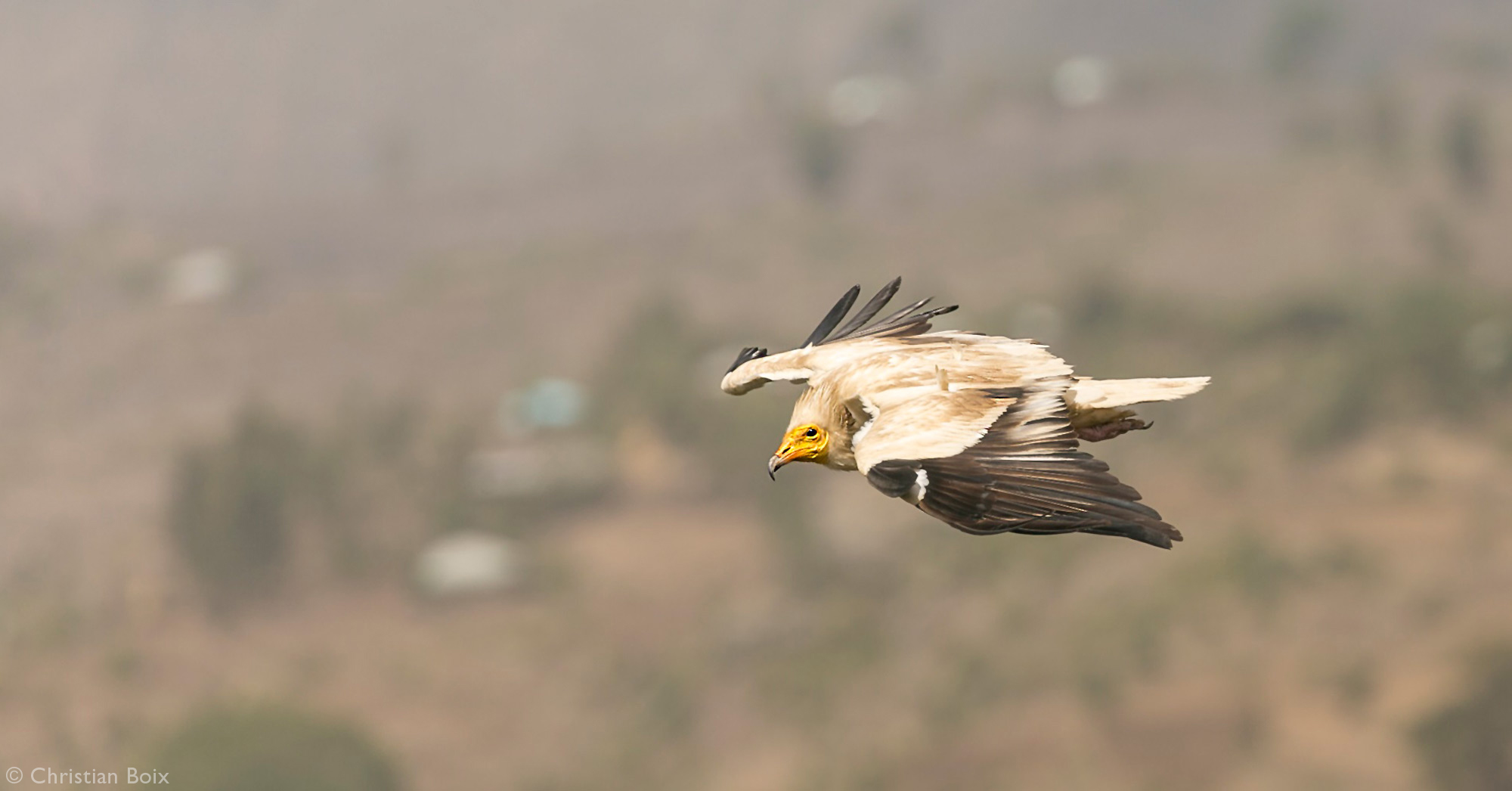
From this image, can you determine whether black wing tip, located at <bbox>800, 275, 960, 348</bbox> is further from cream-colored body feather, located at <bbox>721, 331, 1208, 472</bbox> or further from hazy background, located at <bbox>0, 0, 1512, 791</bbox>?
hazy background, located at <bbox>0, 0, 1512, 791</bbox>

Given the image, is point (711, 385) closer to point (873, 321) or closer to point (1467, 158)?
point (1467, 158)

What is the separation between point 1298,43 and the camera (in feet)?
389

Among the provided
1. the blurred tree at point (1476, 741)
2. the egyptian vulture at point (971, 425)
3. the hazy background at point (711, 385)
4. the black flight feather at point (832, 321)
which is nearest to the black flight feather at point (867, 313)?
the black flight feather at point (832, 321)

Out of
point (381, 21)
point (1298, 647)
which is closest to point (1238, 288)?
point (1298, 647)

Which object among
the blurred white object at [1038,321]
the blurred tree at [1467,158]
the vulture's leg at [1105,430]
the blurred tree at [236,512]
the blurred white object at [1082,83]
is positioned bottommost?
the vulture's leg at [1105,430]

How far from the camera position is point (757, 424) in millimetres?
83438

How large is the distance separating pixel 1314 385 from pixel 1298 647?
2172 cm

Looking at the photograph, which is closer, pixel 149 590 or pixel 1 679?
pixel 1 679

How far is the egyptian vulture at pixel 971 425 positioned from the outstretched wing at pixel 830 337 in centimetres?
3

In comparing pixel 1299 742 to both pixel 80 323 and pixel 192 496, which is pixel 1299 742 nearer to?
pixel 192 496

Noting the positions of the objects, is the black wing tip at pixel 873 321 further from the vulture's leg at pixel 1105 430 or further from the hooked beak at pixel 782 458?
the hooked beak at pixel 782 458

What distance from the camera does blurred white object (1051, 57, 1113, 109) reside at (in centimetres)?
11662

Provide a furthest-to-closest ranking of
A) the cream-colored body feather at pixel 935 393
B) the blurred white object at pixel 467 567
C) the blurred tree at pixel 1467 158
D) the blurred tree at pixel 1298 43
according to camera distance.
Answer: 1. the blurred tree at pixel 1298 43
2. the blurred tree at pixel 1467 158
3. the blurred white object at pixel 467 567
4. the cream-colored body feather at pixel 935 393

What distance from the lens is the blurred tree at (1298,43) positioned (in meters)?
118
